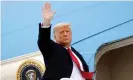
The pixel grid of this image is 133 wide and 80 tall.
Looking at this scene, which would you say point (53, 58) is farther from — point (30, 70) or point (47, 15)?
point (30, 70)

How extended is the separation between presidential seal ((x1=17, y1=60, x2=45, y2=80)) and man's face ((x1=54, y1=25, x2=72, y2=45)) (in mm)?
1078

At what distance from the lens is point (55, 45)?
1244 millimetres

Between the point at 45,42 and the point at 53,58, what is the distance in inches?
2.8

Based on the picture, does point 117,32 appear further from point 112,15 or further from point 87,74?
point 87,74

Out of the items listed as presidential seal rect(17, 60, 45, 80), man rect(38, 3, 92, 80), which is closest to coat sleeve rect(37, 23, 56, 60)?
man rect(38, 3, 92, 80)

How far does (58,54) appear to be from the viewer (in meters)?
1.24

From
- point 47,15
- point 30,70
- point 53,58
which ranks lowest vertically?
point 30,70

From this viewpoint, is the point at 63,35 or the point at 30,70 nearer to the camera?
the point at 63,35

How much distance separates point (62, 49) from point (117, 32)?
32.5 inches

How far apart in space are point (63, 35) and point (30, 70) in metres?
1.23

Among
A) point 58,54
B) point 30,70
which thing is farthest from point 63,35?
point 30,70

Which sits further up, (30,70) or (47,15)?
(47,15)

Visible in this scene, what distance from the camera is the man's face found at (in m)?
1.27

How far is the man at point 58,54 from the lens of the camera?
1.21 meters
